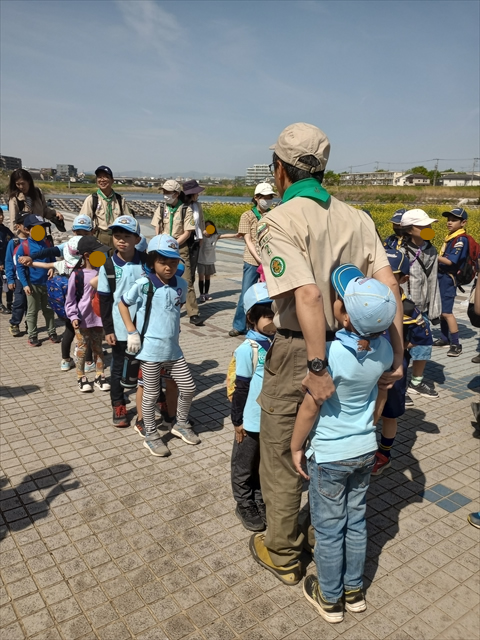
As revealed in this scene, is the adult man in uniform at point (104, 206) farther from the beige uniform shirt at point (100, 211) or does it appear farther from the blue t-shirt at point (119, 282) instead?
the blue t-shirt at point (119, 282)

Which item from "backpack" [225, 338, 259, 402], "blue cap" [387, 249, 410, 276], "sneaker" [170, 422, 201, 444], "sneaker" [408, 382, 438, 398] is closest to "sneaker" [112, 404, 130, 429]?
"sneaker" [170, 422, 201, 444]

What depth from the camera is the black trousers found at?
3.21 m

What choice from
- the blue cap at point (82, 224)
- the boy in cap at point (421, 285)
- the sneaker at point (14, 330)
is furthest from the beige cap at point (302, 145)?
the sneaker at point (14, 330)

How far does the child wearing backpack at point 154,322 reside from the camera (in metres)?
4.03

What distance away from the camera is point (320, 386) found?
7.38ft

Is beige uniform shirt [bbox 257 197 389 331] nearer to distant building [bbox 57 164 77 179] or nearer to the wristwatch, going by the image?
the wristwatch

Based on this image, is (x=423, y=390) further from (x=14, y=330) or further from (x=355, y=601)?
(x=14, y=330)

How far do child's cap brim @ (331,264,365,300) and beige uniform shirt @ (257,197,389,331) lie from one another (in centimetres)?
7

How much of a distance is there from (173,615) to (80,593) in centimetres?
53

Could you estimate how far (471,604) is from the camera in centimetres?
271

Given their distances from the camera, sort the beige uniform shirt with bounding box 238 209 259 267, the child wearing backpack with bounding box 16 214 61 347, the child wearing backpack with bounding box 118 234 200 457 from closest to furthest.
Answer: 1. the child wearing backpack with bounding box 118 234 200 457
2. the child wearing backpack with bounding box 16 214 61 347
3. the beige uniform shirt with bounding box 238 209 259 267

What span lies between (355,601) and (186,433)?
2.13m

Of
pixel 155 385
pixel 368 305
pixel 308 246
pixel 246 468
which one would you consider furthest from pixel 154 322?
pixel 368 305

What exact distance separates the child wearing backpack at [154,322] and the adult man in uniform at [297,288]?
1.57 m
